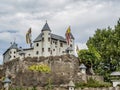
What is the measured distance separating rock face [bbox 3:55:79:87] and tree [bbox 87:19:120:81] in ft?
20.5

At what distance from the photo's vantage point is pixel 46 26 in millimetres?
83188

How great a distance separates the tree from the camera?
68.6 m

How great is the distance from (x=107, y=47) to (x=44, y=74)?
620 inches

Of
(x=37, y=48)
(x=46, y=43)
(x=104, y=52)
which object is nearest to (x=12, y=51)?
(x=37, y=48)

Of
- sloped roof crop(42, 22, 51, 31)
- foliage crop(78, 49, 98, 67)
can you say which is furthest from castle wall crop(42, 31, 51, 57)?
foliage crop(78, 49, 98, 67)

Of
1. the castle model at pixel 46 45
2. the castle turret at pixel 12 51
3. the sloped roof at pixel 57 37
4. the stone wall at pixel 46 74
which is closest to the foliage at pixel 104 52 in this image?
the stone wall at pixel 46 74

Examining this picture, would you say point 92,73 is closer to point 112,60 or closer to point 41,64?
point 112,60

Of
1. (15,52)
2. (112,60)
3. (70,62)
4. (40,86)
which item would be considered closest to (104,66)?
(112,60)

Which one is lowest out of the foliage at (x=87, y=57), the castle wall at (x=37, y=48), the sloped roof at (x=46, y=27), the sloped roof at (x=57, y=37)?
the foliage at (x=87, y=57)

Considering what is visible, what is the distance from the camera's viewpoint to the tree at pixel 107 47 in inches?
2699

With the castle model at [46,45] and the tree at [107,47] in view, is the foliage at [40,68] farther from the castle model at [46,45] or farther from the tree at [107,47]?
the castle model at [46,45]

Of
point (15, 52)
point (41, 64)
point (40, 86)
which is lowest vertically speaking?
point (40, 86)

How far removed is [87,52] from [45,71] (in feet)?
34.2

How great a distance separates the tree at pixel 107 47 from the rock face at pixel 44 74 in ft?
20.5
